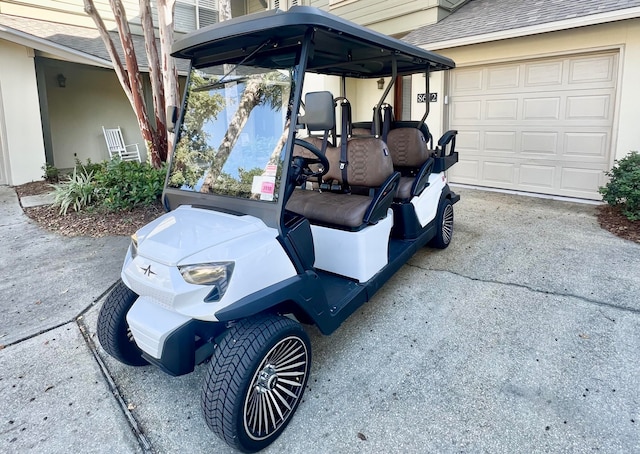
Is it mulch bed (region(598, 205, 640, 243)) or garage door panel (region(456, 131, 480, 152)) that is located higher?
garage door panel (region(456, 131, 480, 152))

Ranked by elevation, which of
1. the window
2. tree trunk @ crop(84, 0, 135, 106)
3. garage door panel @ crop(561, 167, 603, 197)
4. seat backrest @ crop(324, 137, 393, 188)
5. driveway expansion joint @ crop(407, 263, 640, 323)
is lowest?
driveway expansion joint @ crop(407, 263, 640, 323)

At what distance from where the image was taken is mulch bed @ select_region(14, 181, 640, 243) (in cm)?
487

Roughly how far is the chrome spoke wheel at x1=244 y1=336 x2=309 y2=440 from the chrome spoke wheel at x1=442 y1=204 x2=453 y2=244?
267 centimetres

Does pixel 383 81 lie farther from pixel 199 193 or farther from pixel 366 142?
pixel 199 193

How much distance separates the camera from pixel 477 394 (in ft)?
7.11

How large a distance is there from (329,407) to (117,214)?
4.61 meters

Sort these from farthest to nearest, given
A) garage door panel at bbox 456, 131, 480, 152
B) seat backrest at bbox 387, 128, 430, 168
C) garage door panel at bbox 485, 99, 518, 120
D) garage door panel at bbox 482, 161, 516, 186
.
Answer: garage door panel at bbox 456, 131, 480, 152
garage door panel at bbox 482, 161, 516, 186
garage door panel at bbox 485, 99, 518, 120
seat backrest at bbox 387, 128, 430, 168

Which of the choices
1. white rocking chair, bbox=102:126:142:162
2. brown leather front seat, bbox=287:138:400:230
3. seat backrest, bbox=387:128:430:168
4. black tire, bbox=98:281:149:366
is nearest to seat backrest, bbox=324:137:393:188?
brown leather front seat, bbox=287:138:400:230

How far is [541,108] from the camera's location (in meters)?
6.32

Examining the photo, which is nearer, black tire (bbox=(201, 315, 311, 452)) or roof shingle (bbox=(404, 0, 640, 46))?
black tire (bbox=(201, 315, 311, 452))

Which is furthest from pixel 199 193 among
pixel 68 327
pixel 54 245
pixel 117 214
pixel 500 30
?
pixel 500 30

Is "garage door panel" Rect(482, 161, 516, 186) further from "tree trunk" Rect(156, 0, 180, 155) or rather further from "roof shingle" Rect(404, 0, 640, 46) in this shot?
"tree trunk" Rect(156, 0, 180, 155)

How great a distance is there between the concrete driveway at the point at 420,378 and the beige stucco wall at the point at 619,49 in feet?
8.99

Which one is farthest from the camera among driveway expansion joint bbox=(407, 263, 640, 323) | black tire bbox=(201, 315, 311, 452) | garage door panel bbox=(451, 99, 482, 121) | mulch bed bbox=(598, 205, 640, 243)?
garage door panel bbox=(451, 99, 482, 121)
